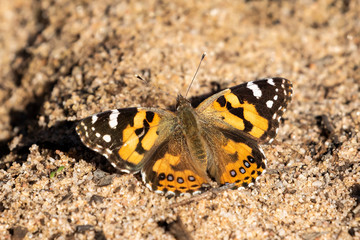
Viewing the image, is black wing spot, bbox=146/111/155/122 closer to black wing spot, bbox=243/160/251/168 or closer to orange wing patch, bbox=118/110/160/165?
orange wing patch, bbox=118/110/160/165

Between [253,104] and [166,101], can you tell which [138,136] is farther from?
[253,104]

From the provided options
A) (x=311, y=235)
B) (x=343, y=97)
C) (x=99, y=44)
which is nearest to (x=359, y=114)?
(x=343, y=97)

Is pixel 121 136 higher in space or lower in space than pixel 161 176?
higher

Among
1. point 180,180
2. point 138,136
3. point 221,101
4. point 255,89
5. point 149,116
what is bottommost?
point 180,180

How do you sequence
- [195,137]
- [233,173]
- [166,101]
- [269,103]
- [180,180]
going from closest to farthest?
1. [180,180]
2. [233,173]
3. [195,137]
4. [269,103]
5. [166,101]

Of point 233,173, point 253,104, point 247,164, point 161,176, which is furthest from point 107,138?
point 253,104

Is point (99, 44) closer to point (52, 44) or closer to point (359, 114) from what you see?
point (52, 44)

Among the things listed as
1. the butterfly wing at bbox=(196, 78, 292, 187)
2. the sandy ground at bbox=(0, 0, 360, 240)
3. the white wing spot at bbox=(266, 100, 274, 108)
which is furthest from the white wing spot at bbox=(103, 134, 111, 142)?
the white wing spot at bbox=(266, 100, 274, 108)

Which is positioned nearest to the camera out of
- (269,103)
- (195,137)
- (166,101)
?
(195,137)

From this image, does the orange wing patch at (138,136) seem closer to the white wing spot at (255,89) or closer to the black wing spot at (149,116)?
the black wing spot at (149,116)
